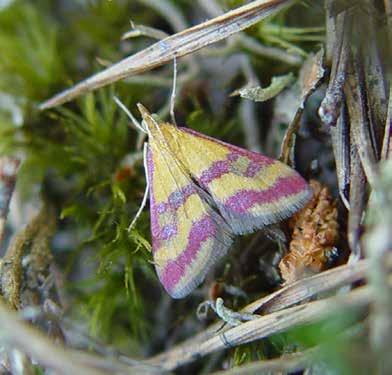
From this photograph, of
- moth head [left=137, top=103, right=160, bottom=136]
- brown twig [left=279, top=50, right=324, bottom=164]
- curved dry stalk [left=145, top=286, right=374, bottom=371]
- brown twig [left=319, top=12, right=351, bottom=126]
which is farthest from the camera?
moth head [left=137, top=103, right=160, bottom=136]

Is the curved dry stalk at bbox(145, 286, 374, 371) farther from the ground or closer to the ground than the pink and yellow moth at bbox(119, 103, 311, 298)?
closer to the ground

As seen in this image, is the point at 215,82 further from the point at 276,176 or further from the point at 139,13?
the point at 276,176

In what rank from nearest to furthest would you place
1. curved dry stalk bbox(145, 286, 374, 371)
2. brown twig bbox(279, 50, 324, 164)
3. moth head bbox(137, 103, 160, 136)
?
1. curved dry stalk bbox(145, 286, 374, 371)
2. brown twig bbox(279, 50, 324, 164)
3. moth head bbox(137, 103, 160, 136)

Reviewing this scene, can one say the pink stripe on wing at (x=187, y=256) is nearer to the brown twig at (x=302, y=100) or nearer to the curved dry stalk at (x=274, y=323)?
the curved dry stalk at (x=274, y=323)

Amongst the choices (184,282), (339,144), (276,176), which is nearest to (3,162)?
(184,282)

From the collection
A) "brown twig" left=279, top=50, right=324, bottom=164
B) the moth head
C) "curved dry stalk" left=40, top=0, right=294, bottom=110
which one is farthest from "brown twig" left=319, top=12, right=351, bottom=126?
the moth head

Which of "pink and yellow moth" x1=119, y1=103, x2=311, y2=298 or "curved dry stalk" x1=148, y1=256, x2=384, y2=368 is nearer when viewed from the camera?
"curved dry stalk" x1=148, y1=256, x2=384, y2=368

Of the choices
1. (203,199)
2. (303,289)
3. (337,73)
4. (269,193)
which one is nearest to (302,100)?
(337,73)

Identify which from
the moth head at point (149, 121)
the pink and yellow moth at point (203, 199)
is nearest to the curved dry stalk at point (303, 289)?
the pink and yellow moth at point (203, 199)

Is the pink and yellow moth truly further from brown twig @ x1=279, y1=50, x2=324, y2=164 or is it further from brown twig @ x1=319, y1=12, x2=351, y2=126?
brown twig @ x1=319, y1=12, x2=351, y2=126
